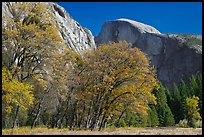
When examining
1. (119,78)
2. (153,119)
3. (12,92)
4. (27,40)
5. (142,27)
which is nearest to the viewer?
(12,92)

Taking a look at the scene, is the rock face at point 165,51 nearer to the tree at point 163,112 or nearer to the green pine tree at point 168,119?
the tree at point 163,112

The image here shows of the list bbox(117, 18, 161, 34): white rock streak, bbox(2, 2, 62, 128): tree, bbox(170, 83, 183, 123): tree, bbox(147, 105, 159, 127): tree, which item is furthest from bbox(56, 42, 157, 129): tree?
bbox(117, 18, 161, 34): white rock streak

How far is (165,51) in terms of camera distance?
16850 centimetres

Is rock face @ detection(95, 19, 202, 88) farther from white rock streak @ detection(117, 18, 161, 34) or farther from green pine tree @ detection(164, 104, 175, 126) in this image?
green pine tree @ detection(164, 104, 175, 126)

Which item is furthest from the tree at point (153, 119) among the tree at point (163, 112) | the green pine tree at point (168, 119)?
the green pine tree at point (168, 119)

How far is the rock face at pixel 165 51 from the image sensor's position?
158m

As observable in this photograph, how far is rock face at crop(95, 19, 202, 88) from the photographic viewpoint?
15850 cm

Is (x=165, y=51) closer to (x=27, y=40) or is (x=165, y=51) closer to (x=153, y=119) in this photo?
(x=153, y=119)

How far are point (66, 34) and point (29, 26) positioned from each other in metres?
63.5

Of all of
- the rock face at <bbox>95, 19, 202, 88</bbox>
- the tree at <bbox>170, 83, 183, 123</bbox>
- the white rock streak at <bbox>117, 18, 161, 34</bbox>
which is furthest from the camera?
the white rock streak at <bbox>117, 18, 161, 34</bbox>

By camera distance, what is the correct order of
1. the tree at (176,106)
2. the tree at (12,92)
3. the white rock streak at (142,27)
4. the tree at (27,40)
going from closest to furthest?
the tree at (12,92)
the tree at (27,40)
the tree at (176,106)
the white rock streak at (142,27)

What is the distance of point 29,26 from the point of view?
2345 centimetres

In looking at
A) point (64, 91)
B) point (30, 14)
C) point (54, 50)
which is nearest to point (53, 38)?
point (54, 50)

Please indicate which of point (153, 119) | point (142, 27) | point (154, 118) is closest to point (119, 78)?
point (153, 119)
